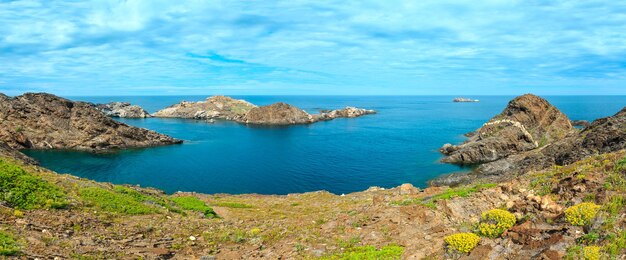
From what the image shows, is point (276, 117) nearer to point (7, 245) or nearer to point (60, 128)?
point (60, 128)

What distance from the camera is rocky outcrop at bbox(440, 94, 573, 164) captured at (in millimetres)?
92812

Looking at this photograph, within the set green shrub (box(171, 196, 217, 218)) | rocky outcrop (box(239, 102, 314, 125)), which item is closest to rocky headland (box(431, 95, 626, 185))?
green shrub (box(171, 196, 217, 218))

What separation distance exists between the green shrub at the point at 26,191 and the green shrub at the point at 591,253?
26.7 metres

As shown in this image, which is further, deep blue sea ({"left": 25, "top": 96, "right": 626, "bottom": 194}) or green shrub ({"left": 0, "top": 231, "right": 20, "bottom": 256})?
deep blue sea ({"left": 25, "top": 96, "right": 626, "bottom": 194})

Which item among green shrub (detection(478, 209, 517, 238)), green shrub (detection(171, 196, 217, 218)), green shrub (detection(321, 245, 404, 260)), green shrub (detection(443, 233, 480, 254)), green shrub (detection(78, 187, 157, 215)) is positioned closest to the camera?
green shrub (detection(443, 233, 480, 254))

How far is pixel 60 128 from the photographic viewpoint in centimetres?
11462

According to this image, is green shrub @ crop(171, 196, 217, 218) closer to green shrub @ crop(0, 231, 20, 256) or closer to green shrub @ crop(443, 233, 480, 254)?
green shrub @ crop(0, 231, 20, 256)

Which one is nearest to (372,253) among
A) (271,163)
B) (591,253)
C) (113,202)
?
(591,253)

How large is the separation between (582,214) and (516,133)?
96.1m

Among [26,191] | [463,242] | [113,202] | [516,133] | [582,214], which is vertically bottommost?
[516,133]

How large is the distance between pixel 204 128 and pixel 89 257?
162 m

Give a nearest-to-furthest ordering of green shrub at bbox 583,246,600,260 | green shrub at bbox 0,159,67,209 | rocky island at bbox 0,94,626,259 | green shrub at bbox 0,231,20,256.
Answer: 1. green shrub at bbox 583,246,600,260
2. green shrub at bbox 0,231,20,256
3. rocky island at bbox 0,94,626,259
4. green shrub at bbox 0,159,67,209

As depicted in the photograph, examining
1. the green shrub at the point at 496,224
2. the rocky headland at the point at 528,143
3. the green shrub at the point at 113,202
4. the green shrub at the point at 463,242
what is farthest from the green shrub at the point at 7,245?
the rocky headland at the point at 528,143

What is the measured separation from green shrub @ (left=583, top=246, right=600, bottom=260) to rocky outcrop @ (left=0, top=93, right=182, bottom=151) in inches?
4917
